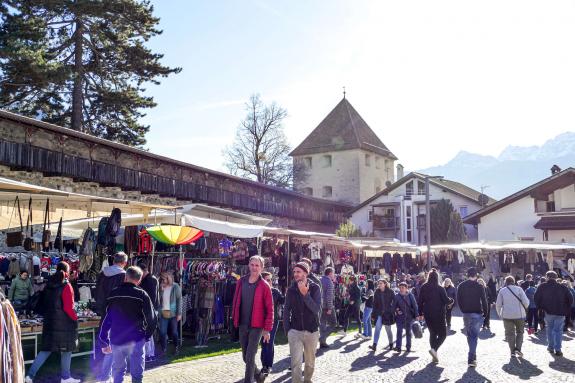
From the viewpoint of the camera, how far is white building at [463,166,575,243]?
32594mm

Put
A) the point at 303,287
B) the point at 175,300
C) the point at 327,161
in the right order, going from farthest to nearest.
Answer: the point at 327,161
the point at 175,300
the point at 303,287

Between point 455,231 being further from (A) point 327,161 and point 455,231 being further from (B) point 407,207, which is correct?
(A) point 327,161

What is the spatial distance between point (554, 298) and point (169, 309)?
7524 millimetres

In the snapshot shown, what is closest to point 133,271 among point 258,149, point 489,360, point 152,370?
point 152,370

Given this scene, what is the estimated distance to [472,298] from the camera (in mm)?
10266

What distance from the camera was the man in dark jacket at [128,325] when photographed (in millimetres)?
6508

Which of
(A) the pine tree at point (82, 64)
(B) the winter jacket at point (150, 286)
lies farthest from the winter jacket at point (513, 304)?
(A) the pine tree at point (82, 64)

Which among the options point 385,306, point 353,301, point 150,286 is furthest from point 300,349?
point 353,301

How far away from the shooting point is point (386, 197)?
→ 46.6 meters

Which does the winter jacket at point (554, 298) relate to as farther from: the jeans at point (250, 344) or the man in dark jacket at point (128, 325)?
the man in dark jacket at point (128, 325)

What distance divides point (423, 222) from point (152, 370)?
3761cm

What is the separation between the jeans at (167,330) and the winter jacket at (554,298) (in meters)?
7.24

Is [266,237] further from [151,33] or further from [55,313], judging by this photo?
[151,33]

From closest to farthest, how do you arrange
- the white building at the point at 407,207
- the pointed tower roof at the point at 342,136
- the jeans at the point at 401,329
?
the jeans at the point at 401,329, the white building at the point at 407,207, the pointed tower roof at the point at 342,136
